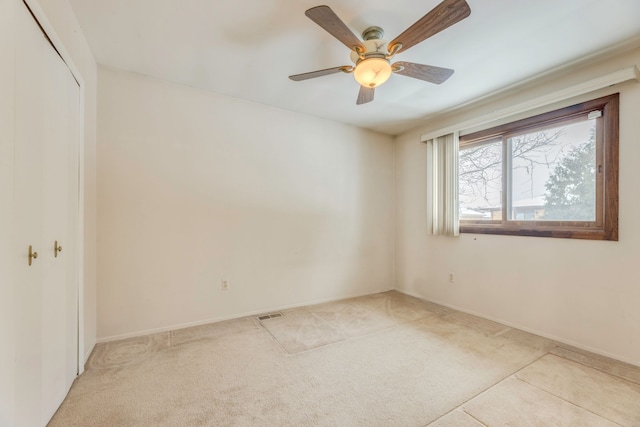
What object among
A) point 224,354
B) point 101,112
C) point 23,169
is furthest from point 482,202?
point 101,112

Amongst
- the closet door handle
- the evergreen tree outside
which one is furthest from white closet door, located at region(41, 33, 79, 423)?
the evergreen tree outside

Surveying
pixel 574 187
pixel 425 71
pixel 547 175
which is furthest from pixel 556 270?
pixel 425 71

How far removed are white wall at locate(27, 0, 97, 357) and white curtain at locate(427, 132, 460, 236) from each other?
3.75 meters

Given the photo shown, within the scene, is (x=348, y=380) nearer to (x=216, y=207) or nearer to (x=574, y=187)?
(x=216, y=207)

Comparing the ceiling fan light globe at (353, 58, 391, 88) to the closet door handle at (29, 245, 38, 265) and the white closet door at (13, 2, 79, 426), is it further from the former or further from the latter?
the closet door handle at (29, 245, 38, 265)

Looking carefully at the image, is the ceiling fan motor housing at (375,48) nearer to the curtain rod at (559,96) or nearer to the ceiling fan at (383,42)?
the ceiling fan at (383,42)

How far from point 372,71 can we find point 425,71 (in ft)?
1.44

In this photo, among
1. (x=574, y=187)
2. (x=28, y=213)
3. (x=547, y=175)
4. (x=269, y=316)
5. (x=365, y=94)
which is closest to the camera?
(x=28, y=213)

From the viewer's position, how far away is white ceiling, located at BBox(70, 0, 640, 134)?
179 cm

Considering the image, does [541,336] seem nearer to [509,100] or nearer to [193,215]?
[509,100]

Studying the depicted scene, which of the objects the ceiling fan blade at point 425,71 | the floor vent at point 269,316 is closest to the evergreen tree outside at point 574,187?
the ceiling fan blade at point 425,71

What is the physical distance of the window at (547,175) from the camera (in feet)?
7.54

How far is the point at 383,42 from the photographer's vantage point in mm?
1880

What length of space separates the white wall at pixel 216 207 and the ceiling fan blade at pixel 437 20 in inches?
78.0
